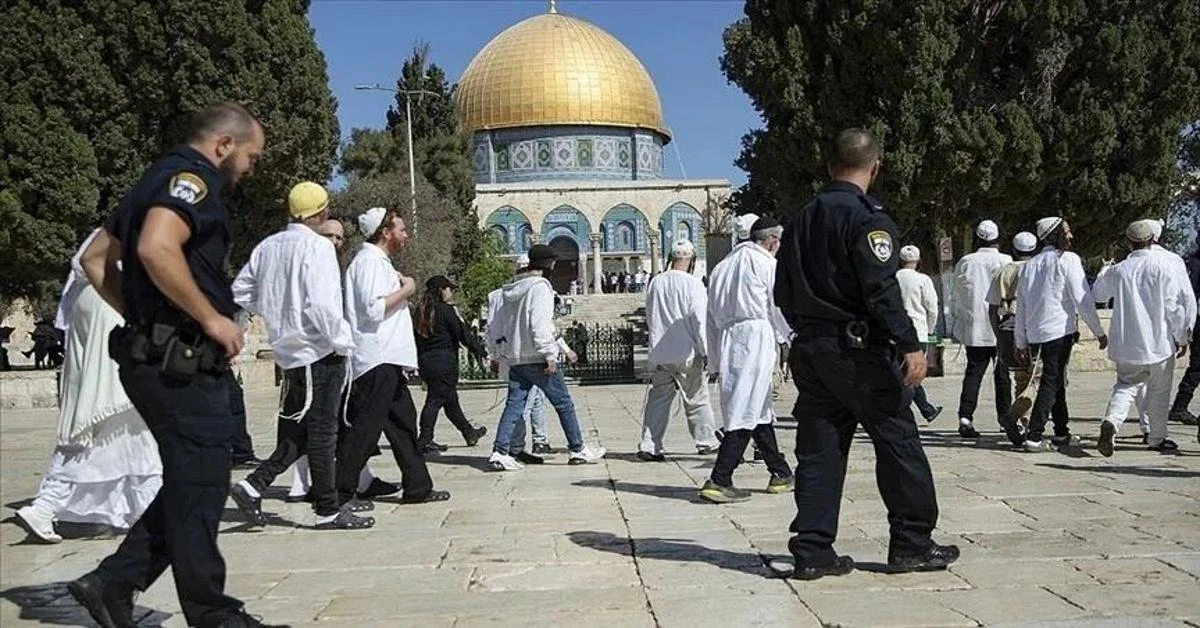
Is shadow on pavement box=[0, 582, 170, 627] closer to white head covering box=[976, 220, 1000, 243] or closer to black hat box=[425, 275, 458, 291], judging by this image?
black hat box=[425, 275, 458, 291]

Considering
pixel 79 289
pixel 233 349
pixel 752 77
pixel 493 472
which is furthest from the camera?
pixel 752 77

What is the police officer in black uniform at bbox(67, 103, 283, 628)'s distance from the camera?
11.0 feet

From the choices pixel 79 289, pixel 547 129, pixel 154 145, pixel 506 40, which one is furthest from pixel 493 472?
pixel 506 40

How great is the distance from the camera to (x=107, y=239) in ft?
12.4

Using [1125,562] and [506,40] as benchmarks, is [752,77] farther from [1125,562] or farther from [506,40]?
[506,40]

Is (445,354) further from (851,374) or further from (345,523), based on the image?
(851,374)

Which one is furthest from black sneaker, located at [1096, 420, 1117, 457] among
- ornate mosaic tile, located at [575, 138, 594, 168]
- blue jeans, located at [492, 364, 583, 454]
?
ornate mosaic tile, located at [575, 138, 594, 168]

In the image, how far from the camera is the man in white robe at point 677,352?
8.27 m

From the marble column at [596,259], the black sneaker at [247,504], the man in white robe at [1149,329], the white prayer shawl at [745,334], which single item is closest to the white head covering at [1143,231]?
the man in white robe at [1149,329]

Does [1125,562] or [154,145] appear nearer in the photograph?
[1125,562]

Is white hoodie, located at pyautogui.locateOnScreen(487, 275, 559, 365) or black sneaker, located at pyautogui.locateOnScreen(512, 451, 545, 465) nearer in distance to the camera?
white hoodie, located at pyautogui.locateOnScreen(487, 275, 559, 365)

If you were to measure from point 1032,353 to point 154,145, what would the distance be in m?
17.6

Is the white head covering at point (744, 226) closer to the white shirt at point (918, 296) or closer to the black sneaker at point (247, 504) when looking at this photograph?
the white shirt at point (918, 296)

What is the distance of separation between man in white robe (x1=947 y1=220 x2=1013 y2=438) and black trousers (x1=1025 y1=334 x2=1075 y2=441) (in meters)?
0.76
